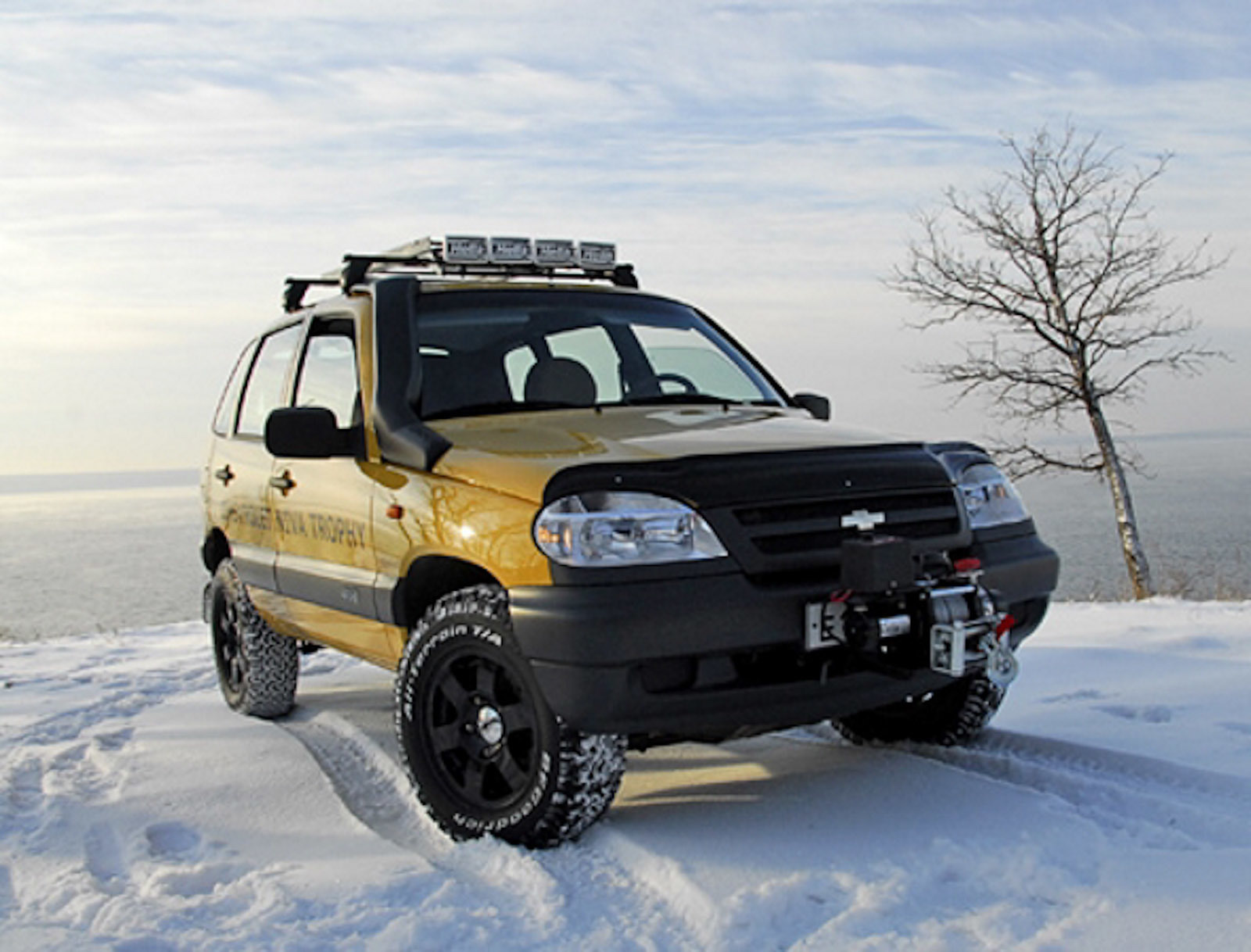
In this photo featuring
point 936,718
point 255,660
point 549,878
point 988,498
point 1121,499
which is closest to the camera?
point 549,878

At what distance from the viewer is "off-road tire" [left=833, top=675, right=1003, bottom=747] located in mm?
4723

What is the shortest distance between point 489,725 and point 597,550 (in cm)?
76

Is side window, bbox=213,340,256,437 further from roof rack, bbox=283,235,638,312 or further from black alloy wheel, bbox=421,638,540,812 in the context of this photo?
black alloy wheel, bbox=421,638,540,812

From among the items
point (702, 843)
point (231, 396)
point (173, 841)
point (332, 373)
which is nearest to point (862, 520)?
point (702, 843)

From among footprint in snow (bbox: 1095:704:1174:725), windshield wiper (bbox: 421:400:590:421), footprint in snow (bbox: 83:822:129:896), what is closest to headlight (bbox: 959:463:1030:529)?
footprint in snow (bbox: 1095:704:1174:725)

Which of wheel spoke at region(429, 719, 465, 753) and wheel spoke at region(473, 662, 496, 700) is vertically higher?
wheel spoke at region(473, 662, 496, 700)

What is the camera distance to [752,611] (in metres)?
3.54

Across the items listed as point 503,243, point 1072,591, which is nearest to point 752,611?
point 503,243

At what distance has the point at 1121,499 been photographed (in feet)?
64.3

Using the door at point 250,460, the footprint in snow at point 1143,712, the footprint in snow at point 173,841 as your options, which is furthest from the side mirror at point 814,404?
the footprint in snow at point 173,841

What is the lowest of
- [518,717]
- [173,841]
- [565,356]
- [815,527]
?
[173,841]

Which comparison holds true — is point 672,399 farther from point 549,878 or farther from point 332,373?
point 549,878

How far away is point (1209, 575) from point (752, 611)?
12642 millimetres

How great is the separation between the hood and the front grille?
0.68ft
